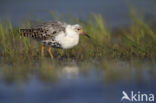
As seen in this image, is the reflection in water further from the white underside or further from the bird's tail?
the bird's tail

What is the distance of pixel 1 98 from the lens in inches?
305

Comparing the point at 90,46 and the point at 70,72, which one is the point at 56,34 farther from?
the point at 70,72

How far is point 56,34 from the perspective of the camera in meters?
11.2

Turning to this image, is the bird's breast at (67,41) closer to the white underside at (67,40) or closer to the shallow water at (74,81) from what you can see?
the white underside at (67,40)

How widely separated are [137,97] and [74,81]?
1.34 m

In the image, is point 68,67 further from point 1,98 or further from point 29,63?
point 1,98

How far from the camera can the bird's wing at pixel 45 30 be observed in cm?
1123

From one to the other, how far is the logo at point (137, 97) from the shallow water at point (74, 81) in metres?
0.09

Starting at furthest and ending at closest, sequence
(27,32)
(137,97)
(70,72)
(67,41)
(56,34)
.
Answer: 1. (27,32)
2. (56,34)
3. (67,41)
4. (70,72)
5. (137,97)

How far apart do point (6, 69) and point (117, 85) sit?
2497mm

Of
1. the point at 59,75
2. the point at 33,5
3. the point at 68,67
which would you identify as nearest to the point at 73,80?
the point at 59,75

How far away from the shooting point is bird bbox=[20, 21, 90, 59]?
11.1m

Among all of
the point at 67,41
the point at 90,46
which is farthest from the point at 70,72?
the point at 90,46

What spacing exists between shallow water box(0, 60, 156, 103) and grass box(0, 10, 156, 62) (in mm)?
742
